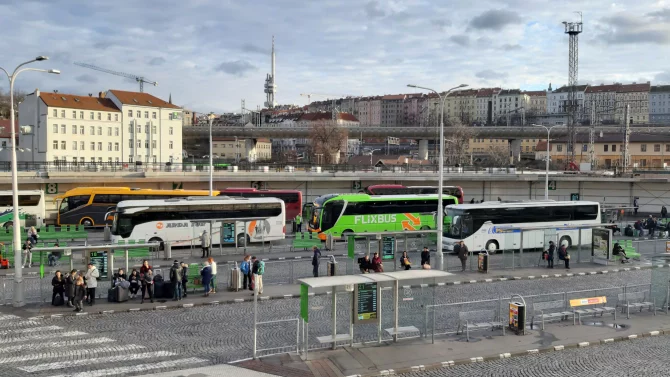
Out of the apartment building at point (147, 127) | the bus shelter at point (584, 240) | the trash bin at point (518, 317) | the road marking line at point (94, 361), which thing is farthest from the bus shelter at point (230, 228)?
the apartment building at point (147, 127)

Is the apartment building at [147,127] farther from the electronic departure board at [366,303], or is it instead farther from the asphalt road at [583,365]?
the asphalt road at [583,365]

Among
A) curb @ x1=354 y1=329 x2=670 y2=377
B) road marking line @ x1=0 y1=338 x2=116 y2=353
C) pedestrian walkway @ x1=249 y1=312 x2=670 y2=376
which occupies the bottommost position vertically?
road marking line @ x1=0 y1=338 x2=116 y2=353

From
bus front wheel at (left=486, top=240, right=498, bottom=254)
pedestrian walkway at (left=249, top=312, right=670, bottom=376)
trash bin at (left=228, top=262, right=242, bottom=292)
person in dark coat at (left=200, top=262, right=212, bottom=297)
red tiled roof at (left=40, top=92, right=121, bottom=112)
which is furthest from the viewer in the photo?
red tiled roof at (left=40, top=92, right=121, bottom=112)

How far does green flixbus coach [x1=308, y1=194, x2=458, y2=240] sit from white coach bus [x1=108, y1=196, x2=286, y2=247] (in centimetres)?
282

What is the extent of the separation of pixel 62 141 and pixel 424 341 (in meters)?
79.1

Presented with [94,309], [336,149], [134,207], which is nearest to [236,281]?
[94,309]

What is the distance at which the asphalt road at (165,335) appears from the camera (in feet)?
47.1

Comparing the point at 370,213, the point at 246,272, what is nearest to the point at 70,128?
the point at 370,213

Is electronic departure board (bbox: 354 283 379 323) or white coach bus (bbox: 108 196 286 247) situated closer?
electronic departure board (bbox: 354 283 379 323)

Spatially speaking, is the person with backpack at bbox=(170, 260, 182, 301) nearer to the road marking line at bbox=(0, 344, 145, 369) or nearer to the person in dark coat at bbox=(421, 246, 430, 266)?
the road marking line at bbox=(0, 344, 145, 369)

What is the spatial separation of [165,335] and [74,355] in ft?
8.31

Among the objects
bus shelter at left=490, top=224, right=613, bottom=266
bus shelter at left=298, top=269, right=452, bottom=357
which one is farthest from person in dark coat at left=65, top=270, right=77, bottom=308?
bus shelter at left=490, top=224, right=613, bottom=266

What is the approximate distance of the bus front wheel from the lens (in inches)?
1276

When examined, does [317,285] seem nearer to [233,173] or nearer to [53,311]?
[53,311]
